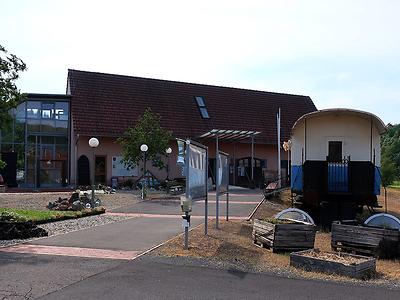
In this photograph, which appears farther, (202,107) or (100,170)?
(202,107)

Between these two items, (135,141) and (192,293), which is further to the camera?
(135,141)

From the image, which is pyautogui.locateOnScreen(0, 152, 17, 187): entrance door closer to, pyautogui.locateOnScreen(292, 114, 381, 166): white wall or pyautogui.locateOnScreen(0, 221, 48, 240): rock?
pyautogui.locateOnScreen(292, 114, 381, 166): white wall

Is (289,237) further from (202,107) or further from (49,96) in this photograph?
(202,107)

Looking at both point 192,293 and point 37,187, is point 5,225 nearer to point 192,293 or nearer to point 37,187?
point 192,293

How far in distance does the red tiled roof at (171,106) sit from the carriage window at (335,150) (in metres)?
19.2

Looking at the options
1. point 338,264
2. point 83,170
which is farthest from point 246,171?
point 338,264

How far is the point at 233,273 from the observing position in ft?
29.7

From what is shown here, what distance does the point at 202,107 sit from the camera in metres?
41.2

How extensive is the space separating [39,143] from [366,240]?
90.2ft

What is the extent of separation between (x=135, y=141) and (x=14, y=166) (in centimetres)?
890

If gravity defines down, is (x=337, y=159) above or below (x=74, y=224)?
above

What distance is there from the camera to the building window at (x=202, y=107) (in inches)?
1598

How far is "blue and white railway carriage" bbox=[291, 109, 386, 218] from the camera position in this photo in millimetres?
16891

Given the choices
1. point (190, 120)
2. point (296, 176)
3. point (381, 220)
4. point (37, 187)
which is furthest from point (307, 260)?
point (190, 120)
